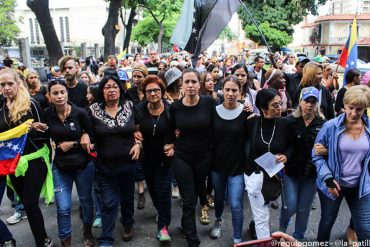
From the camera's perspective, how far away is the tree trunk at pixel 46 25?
12.5 m

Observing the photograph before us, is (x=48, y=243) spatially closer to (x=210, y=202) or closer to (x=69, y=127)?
(x=69, y=127)

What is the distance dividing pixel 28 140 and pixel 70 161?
497 mm

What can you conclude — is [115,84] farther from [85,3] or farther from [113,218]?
[85,3]

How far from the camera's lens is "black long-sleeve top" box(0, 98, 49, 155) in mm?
3581

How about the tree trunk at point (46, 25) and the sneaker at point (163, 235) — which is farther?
the tree trunk at point (46, 25)

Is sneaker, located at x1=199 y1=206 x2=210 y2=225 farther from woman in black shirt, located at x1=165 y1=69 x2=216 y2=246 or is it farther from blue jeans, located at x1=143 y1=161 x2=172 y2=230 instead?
woman in black shirt, located at x1=165 y1=69 x2=216 y2=246

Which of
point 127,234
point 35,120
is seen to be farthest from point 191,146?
point 35,120

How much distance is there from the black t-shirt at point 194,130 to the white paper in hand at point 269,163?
61cm

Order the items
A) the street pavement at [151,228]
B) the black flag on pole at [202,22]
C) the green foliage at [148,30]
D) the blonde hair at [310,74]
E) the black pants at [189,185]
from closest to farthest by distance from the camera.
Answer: the black pants at [189,185], the street pavement at [151,228], the blonde hair at [310,74], the black flag on pole at [202,22], the green foliage at [148,30]

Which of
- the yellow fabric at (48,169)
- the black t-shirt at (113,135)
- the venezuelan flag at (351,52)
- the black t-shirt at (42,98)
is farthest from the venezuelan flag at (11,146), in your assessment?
the venezuelan flag at (351,52)

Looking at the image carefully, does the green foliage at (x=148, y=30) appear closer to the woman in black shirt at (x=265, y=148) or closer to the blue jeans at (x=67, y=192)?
the blue jeans at (x=67, y=192)

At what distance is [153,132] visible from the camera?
3.96 m

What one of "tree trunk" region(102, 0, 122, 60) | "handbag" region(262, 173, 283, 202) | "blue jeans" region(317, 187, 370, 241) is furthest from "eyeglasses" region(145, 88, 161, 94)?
"tree trunk" region(102, 0, 122, 60)

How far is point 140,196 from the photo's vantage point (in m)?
5.19
